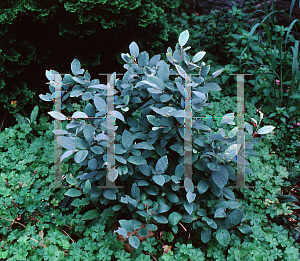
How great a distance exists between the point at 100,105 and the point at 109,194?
0.56 meters

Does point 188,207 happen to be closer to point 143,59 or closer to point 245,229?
point 245,229

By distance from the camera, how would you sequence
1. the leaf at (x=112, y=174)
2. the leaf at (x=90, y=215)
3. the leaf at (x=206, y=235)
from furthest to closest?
the leaf at (x=90, y=215)
the leaf at (x=206, y=235)
the leaf at (x=112, y=174)

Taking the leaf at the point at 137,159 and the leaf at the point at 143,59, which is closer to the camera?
the leaf at the point at 137,159

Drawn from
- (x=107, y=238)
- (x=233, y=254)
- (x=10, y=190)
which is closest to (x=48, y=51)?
(x=10, y=190)

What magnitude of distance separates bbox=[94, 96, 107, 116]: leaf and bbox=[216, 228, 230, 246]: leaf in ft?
3.49

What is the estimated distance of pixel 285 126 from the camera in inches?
119

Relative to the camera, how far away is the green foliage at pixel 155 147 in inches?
60.4

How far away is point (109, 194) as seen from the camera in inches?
64.8

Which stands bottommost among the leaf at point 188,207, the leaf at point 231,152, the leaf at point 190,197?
the leaf at point 188,207

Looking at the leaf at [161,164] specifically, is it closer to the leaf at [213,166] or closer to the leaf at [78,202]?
the leaf at [213,166]

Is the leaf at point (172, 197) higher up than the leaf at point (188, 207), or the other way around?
the leaf at point (172, 197)

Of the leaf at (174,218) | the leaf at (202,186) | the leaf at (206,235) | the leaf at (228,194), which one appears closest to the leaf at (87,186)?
the leaf at (174,218)

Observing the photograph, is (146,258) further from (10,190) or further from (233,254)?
(10,190)

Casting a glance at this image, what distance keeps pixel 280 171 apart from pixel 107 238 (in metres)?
1.65
